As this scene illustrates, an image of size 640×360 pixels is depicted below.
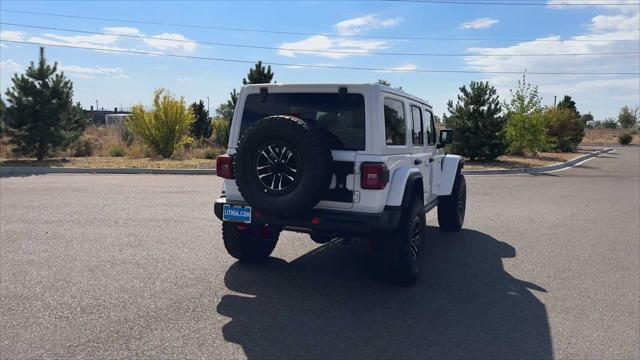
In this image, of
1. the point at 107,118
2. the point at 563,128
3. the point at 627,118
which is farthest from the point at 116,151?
the point at 627,118

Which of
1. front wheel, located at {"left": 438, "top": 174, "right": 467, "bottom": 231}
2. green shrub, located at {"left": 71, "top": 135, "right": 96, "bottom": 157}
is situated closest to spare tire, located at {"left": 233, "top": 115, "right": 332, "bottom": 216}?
front wheel, located at {"left": 438, "top": 174, "right": 467, "bottom": 231}

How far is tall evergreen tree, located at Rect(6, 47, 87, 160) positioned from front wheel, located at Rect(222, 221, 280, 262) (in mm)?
16396

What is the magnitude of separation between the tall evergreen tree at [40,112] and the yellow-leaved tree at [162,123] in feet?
10.8

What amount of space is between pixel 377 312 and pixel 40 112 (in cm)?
1864

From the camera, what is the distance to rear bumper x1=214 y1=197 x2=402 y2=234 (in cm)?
452

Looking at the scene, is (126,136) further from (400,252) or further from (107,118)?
(107,118)

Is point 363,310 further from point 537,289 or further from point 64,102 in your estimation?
point 64,102

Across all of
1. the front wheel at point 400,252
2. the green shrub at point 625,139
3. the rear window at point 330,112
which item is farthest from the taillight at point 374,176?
the green shrub at point 625,139

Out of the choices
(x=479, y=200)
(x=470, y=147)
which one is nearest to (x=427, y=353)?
(x=479, y=200)

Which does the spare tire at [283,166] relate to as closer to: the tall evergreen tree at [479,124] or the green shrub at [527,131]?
the tall evergreen tree at [479,124]

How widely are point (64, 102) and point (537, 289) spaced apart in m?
19.3

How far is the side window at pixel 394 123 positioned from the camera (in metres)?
4.99

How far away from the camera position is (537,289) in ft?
16.9

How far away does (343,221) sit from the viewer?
4586 millimetres
